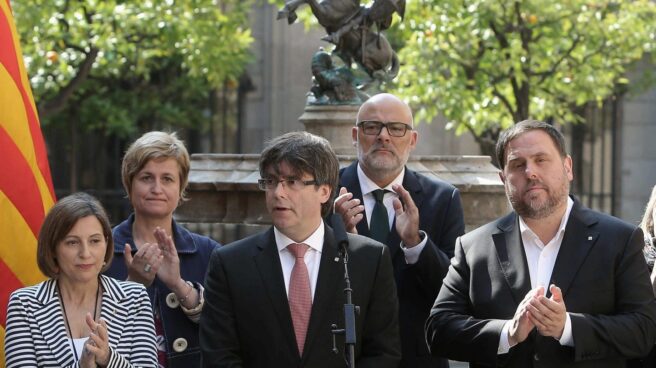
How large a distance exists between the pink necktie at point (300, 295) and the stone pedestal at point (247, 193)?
3434 mm

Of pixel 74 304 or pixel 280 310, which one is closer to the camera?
pixel 280 310

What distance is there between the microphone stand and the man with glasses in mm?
986

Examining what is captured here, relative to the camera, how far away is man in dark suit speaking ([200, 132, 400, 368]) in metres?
5.20

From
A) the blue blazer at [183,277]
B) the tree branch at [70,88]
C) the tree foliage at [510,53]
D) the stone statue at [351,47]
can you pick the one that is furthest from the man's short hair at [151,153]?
the tree branch at [70,88]

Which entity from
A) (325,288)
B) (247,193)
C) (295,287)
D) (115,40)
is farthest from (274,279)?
(115,40)

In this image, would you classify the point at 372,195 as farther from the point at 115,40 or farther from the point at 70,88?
the point at 70,88

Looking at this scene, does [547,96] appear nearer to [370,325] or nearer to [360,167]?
[360,167]

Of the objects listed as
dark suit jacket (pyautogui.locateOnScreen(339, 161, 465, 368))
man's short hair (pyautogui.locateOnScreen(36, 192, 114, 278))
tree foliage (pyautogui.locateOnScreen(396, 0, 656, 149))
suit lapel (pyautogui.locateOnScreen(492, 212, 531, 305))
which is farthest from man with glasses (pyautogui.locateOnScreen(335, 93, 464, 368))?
Answer: tree foliage (pyautogui.locateOnScreen(396, 0, 656, 149))

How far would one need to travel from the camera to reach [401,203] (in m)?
6.12

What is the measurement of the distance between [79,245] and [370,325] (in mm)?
1248

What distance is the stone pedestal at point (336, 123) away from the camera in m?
9.37

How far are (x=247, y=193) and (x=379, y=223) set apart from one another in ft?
8.99

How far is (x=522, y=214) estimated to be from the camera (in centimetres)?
530

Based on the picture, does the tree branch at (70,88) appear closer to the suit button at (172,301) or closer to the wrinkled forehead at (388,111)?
the wrinkled forehead at (388,111)
